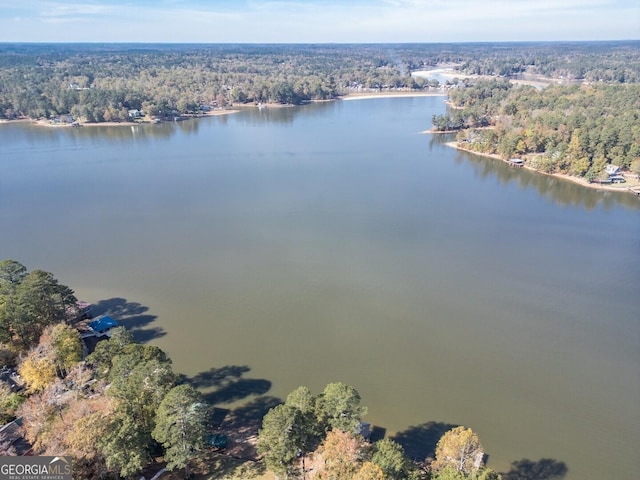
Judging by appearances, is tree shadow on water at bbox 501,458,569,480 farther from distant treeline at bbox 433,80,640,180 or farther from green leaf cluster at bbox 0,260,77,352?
distant treeline at bbox 433,80,640,180

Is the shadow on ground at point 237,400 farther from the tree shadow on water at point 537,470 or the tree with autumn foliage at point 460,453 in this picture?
the tree shadow on water at point 537,470

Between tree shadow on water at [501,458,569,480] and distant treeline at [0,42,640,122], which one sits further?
distant treeline at [0,42,640,122]

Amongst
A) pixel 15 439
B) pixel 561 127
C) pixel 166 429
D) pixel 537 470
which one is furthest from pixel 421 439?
pixel 561 127

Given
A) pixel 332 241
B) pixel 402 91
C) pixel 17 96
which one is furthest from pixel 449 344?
pixel 402 91

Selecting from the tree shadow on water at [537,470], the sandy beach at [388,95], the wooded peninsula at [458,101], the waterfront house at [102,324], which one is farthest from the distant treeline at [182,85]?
the tree shadow on water at [537,470]

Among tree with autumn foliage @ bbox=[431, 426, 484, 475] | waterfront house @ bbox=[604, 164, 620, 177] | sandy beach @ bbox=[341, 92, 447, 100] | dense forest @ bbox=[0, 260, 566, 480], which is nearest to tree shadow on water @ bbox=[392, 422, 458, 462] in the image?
dense forest @ bbox=[0, 260, 566, 480]

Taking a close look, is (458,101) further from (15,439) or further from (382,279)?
(15,439)
